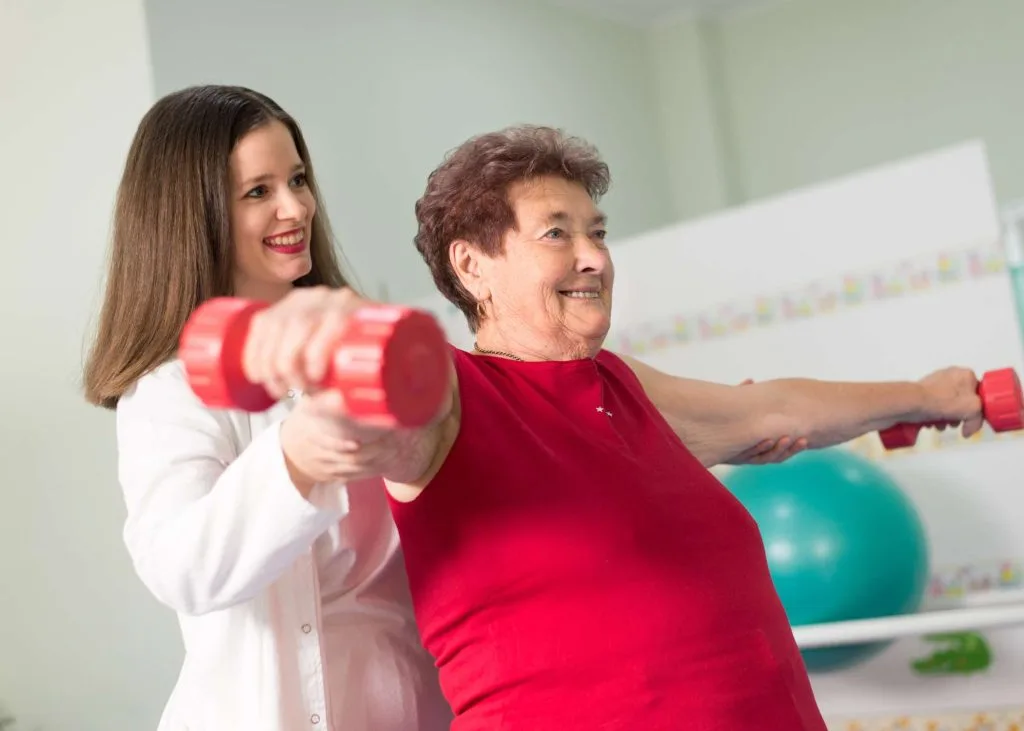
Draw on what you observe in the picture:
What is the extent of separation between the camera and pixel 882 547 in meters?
2.27

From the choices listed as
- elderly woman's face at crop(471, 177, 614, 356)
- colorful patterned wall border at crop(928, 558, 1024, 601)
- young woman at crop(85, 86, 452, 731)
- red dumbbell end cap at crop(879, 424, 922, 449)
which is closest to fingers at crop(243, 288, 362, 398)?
young woman at crop(85, 86, 452, 731)

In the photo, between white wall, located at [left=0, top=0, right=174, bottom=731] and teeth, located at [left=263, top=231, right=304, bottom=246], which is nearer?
teeth, located at [left=263, top=231, right=304, bottom=246]

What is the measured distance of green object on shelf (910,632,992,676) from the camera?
2680 millimetres

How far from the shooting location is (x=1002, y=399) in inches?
64.4

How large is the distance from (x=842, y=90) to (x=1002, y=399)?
146 inches

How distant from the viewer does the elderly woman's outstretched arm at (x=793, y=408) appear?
5.09ft

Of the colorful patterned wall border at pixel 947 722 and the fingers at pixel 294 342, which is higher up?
the fingers at pixel 294 342

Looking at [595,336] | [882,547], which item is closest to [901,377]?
[882,547]

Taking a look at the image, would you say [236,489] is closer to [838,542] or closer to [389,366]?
[389,366]

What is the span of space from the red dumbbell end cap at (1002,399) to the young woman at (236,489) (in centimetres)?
82

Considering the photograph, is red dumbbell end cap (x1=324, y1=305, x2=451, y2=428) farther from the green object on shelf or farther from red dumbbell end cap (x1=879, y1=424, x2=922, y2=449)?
the green object on shelf

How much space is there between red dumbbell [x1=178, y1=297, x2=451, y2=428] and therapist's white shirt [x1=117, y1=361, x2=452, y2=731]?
22 cm

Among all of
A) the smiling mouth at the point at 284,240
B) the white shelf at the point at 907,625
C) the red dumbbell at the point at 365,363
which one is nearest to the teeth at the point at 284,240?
the smiling mouth at the point at 284,240

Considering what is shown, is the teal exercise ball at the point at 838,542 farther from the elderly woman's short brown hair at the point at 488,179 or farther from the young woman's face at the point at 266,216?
the young woman's face at the point at 266,216
